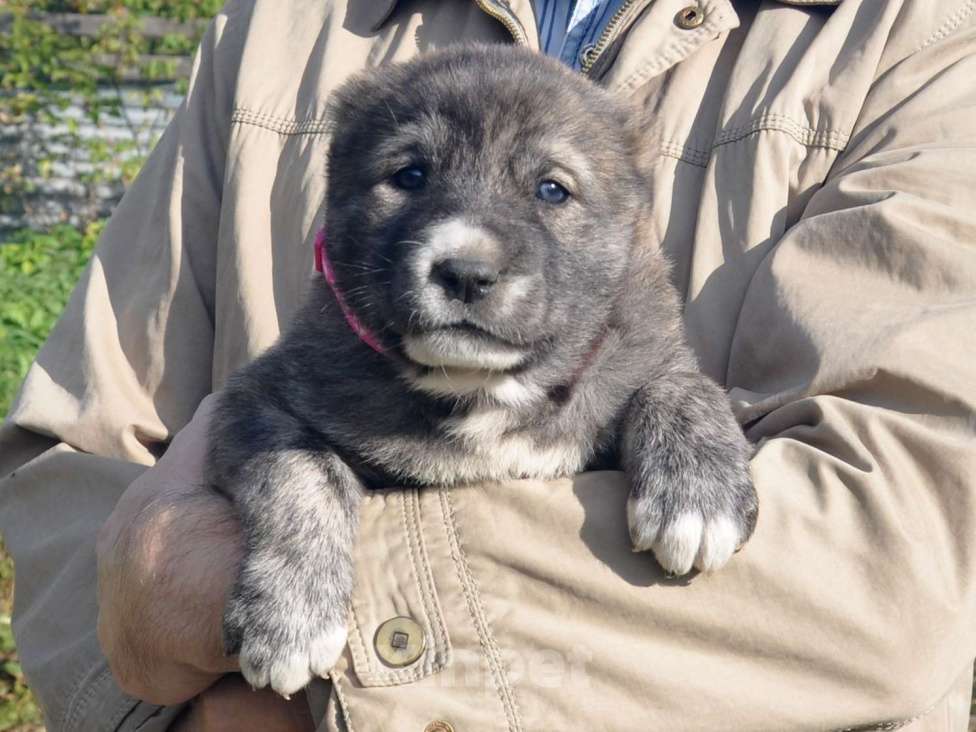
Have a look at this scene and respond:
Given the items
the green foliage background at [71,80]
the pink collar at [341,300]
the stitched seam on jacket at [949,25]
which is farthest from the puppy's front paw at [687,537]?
the green foliage background at [71,80]

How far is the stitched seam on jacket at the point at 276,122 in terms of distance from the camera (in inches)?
125

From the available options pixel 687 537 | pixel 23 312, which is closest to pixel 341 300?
pixel 687 537

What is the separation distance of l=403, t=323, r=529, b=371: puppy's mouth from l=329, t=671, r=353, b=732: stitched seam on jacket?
0.64m

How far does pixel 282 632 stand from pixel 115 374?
106 cm

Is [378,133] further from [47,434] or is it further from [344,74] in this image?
[47,434]

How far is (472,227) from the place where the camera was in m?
2.53

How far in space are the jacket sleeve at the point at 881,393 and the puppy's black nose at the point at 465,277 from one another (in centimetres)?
59

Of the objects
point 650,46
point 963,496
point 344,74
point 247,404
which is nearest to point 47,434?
point 247,404

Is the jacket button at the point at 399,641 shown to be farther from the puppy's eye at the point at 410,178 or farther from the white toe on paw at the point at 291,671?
the puppy's eye at the point at 410,178

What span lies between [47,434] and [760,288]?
1.77m

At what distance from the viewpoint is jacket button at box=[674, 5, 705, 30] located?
9.75 feet

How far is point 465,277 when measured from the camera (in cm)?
245

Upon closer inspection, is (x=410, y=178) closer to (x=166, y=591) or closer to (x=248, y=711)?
(x=166, y=591)

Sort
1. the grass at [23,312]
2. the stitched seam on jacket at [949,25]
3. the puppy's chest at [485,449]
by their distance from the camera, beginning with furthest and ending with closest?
the grass at [23,312], the stitched seam on jacket at [949,25], the puppy's chest at [485,449]
